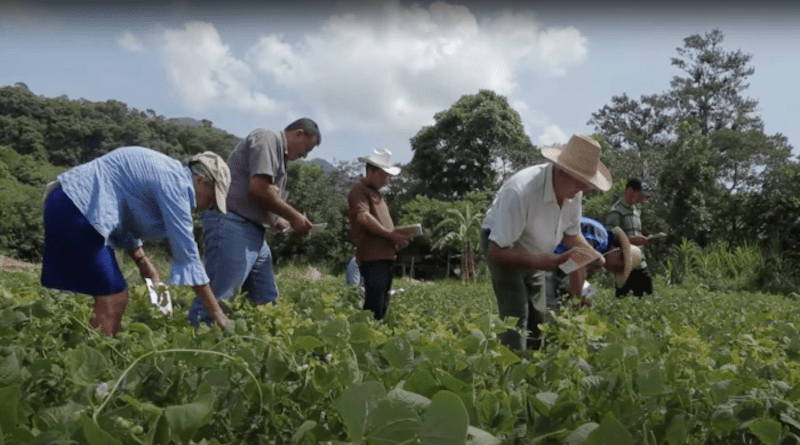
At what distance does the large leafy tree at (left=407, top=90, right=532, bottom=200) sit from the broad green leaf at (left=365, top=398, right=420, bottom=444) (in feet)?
112

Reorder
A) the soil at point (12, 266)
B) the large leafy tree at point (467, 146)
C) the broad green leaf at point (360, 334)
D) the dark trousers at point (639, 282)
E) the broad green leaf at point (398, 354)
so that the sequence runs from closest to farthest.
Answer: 1. the broad green leaf at point (398, 354)
2. the broad green leaf at point (360, 334)
3. the dark trousers at point (639, 282)
4. the soil at point (12, 266)
5. the large leafy tree at point (467, 146)

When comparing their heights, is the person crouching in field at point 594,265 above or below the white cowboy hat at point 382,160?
below

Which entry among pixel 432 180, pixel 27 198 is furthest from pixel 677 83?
pixel 27 198

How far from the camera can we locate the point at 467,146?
122 ft

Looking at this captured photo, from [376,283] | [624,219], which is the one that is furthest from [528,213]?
[624,219]

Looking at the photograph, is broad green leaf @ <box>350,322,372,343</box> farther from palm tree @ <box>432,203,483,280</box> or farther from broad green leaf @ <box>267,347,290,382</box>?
palm tree @ <box>432,203,483,280</box>

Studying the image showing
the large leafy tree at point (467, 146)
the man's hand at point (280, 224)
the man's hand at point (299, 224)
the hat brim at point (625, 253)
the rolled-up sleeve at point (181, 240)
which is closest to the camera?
the rolled-up sleeve at point (181, 240)

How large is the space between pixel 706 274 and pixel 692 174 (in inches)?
248

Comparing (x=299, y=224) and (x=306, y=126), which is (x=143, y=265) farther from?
(x=306, y=126)

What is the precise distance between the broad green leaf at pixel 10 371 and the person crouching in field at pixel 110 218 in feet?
5.33

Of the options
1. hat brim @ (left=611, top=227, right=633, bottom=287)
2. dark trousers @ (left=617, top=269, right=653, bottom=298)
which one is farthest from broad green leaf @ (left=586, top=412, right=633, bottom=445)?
dark trousers @ (left=617, top=269, right=653, bottom=298)

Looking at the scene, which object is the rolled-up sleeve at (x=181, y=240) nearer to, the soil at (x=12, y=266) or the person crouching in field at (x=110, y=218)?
the person crouching in field at (x=110, y=218)

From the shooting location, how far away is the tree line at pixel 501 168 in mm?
21175

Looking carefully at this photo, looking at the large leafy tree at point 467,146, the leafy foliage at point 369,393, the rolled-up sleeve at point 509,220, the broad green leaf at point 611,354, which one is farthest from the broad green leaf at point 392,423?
the large leafy tree at point 467,146
